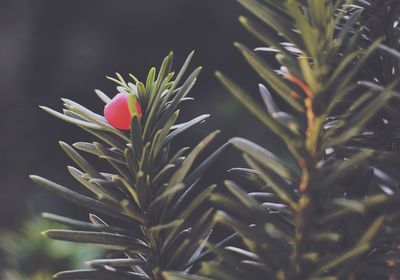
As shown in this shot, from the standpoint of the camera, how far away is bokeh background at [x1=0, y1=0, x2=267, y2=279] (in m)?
1.17

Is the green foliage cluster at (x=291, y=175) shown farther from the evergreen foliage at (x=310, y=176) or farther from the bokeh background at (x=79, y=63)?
the bokeh background at (x=79, y=63)

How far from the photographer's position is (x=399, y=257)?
208 millimetres

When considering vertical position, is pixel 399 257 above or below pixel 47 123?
above

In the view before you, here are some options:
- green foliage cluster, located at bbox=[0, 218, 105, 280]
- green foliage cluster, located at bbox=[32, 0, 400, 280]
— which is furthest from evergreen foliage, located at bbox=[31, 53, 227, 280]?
green foliage cluster, located at bbox=[0, 218, 105, 280]

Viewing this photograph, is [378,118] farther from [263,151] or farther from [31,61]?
[31,61]

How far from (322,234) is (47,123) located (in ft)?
3.63

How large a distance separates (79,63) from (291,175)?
1087 mm

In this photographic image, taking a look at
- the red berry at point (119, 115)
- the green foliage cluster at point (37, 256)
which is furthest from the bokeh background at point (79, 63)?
the red berry at point (119, 115)

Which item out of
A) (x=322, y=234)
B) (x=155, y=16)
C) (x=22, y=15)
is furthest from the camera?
(x=22, y=15)

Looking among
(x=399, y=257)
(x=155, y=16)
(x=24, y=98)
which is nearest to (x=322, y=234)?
(x=399, y=257)

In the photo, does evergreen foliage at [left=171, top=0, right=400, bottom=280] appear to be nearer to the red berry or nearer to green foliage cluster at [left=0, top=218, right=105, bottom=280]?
the red berry

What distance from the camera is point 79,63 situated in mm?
1263

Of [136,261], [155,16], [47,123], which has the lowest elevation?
[47,123]

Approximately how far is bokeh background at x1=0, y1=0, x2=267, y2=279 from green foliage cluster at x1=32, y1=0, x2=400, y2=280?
844 millimetres
